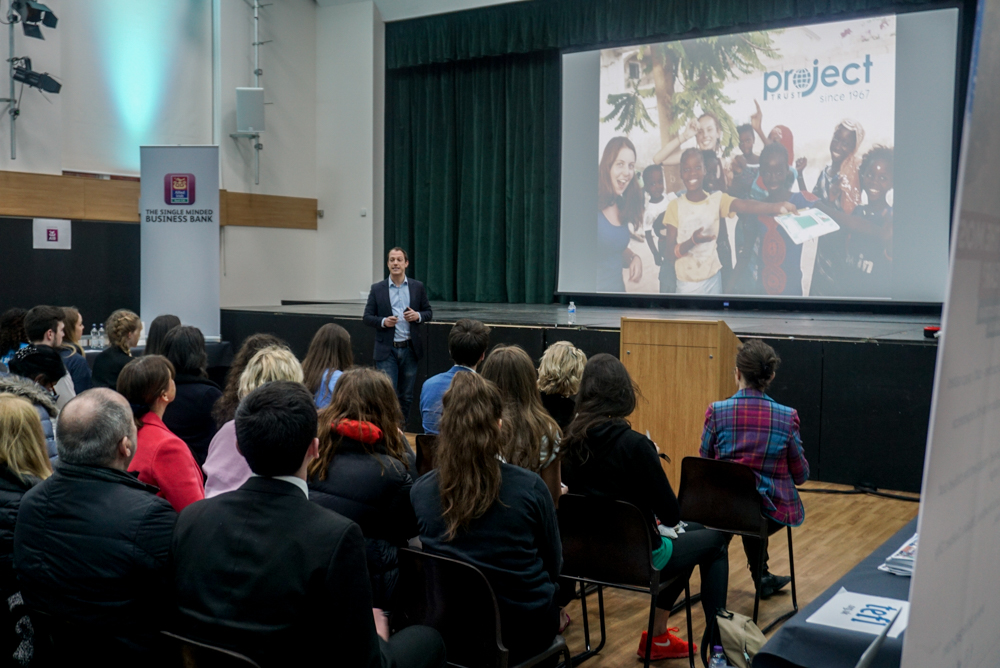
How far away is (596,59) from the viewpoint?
981cm

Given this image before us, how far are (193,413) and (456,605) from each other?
1.79 m

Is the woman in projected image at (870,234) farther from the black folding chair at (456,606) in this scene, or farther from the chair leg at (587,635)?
the black folding chair at (456,606)

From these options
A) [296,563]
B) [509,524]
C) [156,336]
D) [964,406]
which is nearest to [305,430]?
[296,563]

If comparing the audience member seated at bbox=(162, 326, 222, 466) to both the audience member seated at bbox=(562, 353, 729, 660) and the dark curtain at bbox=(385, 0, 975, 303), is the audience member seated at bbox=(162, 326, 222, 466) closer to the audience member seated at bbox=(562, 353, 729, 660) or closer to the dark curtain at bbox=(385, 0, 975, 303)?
the audience member seated at bbox=(562, 353, 729, 660)

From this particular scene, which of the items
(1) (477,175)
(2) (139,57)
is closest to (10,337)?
(2) (139,57)

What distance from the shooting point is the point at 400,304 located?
6.26 m

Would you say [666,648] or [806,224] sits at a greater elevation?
[806,224]

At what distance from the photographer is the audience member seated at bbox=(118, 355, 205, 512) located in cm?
236

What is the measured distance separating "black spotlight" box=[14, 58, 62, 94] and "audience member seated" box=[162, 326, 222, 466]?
577cm

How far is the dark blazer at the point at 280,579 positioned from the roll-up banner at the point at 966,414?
105cm

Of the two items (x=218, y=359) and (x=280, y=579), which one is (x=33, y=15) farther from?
(x=280, y=579)

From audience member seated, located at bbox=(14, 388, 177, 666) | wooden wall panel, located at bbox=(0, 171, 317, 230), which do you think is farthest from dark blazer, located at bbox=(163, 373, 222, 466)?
wooden wall panel, located at bbox=(0, 171, 317, 230)

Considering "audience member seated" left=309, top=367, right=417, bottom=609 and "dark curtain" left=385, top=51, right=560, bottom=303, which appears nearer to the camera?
"audience member seated" left=309, top=367, right=417, bottom=609

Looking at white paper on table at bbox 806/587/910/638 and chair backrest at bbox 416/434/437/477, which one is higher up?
white paper on table at bbox 806/587/910/638
